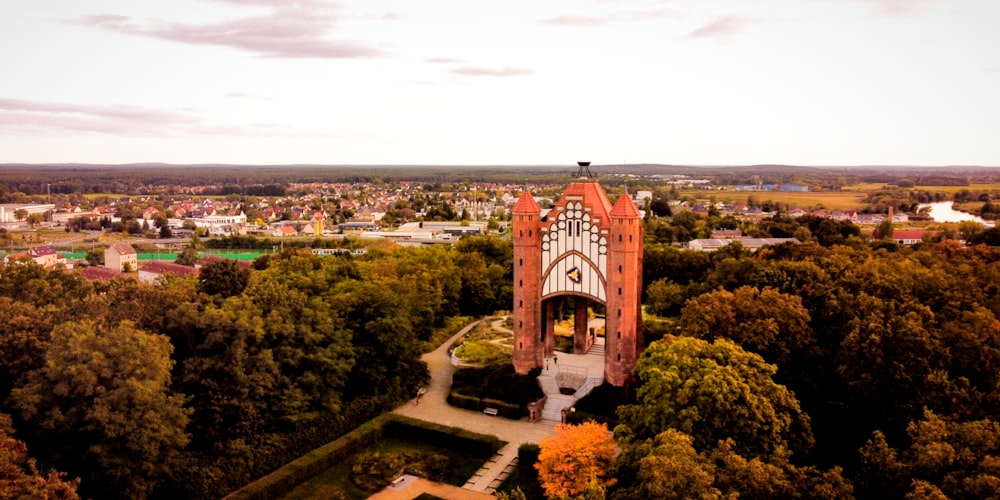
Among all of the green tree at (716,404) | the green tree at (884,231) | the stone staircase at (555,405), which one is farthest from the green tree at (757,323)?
the green tree at (884,231)

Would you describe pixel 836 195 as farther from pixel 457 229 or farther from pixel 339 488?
pixel 339 488

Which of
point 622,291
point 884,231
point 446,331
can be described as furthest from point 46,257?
point 884,231

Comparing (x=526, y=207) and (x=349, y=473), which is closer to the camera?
(x=349, y=473)

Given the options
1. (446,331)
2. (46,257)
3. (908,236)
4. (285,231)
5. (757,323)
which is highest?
(757,323)

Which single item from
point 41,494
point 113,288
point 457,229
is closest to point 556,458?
point 41,494

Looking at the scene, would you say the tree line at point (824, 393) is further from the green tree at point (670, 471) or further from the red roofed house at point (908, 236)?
the red roofed house at point (908, 236)

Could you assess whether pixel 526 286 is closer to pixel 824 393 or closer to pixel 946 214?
pixel 824 393
